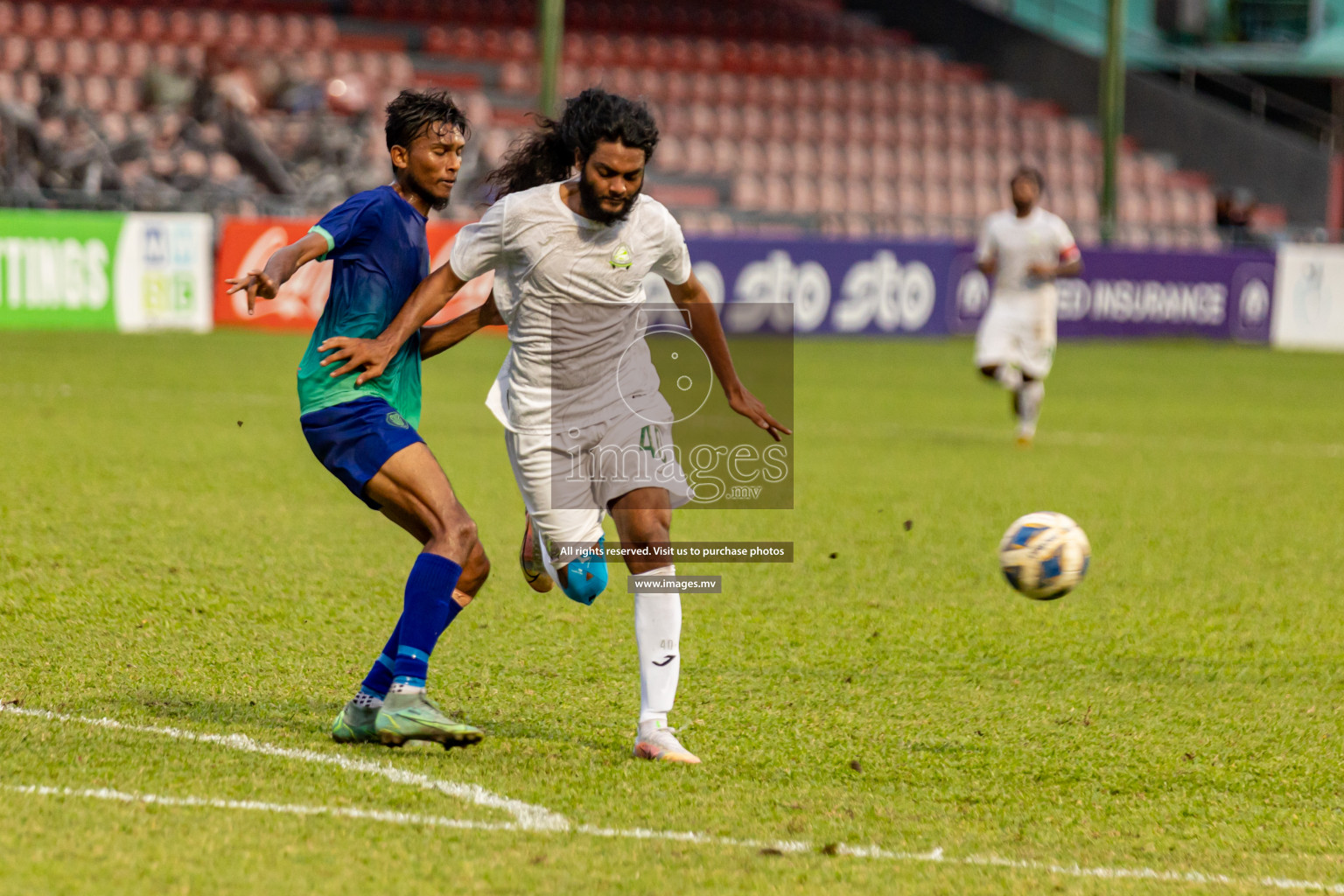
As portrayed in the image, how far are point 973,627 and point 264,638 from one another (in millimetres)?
2715

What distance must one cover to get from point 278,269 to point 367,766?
133cm

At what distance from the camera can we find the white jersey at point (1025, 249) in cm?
1323

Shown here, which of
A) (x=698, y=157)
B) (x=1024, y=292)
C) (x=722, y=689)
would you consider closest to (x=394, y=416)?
(x=722, y=689)

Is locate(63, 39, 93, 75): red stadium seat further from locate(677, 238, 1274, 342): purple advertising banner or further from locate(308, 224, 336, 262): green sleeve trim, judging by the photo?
locate(308, 224, 336, 262): green sleeve trim

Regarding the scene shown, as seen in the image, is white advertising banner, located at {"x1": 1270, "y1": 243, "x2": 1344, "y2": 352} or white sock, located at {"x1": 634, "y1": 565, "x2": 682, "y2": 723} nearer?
white sock, located at {"x1": 634, "y1": 565, "x2": 682, "y2": 723}

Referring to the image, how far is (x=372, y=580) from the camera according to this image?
7.22m

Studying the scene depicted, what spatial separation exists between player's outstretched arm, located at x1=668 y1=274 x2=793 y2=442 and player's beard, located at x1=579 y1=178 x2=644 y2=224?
43 cm

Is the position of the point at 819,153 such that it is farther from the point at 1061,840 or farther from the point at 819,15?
the point at 1061,840

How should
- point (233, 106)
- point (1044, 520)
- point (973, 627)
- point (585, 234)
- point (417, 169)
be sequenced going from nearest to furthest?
point (585, 234)
point (417, 169)
point (1044, 520)
point (973, 627)
point (233, 106)

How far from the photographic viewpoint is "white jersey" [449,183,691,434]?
15.1 feet

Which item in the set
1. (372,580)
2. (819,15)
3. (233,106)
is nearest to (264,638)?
(372,580)

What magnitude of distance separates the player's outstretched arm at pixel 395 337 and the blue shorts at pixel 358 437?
122 mm

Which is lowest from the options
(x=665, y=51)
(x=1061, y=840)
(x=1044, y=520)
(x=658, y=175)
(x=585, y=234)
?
(x=1061, y=840)

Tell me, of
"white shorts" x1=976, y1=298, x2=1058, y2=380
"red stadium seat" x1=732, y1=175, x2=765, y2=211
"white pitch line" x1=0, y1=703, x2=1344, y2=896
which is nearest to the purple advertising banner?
"red stadium seat" x1=732, y1=175, x2=765, y2=211
